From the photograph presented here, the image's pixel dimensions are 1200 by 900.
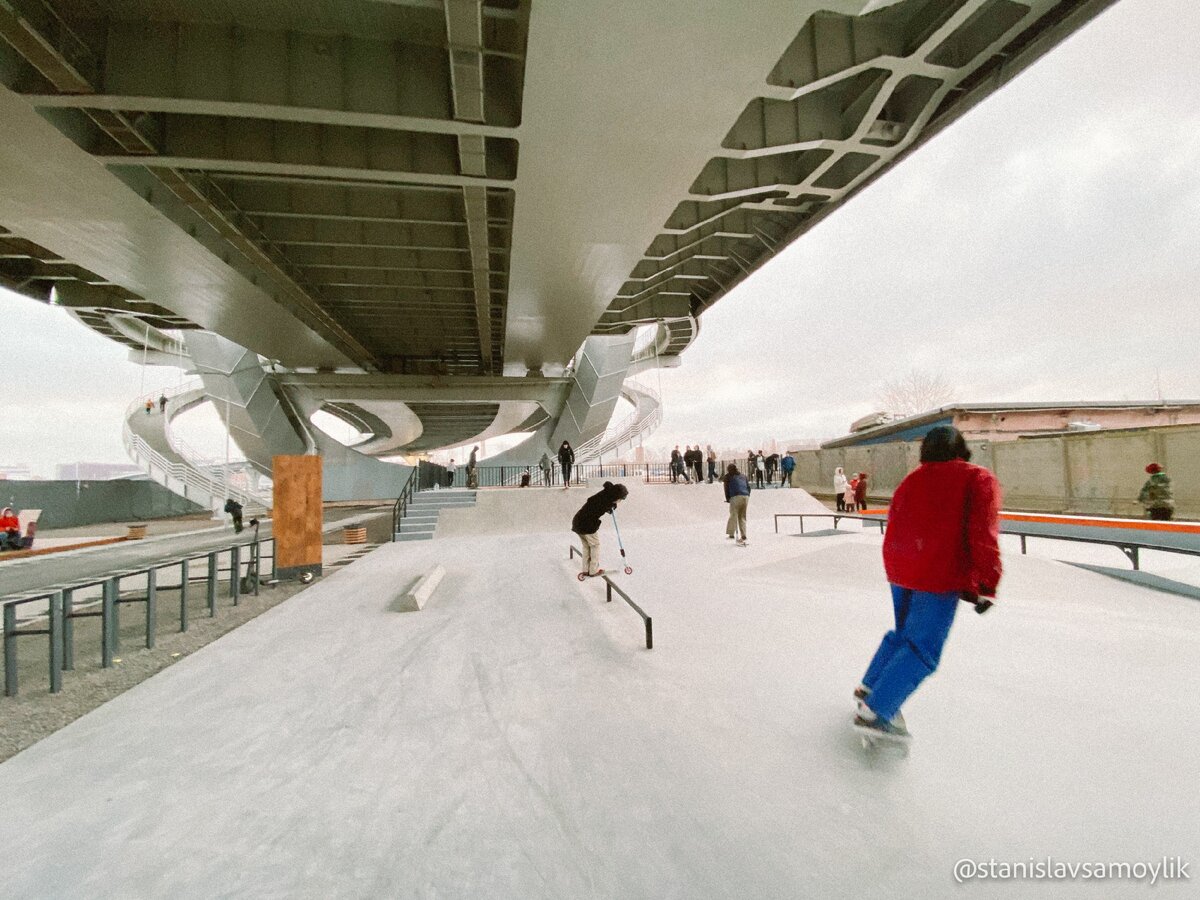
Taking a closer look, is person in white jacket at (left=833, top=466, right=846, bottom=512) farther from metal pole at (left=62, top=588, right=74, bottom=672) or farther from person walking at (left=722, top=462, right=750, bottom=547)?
metal pole at (left=62, top=588, right=74, bottom=672)

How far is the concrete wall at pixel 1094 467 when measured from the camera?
493 inches

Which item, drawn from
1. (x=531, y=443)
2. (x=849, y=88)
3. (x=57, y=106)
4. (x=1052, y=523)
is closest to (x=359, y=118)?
(x=57, y=106)

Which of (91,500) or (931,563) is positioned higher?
(931,563)

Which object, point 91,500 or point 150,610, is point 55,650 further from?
point 91,500

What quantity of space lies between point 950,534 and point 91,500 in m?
35.4

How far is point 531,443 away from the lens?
1610 inches

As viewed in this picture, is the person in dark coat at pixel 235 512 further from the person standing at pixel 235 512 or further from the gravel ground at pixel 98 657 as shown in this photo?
the gravel ground at pixel 98 657

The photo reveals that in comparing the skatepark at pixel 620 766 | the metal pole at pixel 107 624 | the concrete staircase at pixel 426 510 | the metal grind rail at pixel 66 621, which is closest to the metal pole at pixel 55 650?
the metal grind rail at pixel 66 621

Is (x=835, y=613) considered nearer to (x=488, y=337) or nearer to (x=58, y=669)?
(x=58, y=669)

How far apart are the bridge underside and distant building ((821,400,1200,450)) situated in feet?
49.9

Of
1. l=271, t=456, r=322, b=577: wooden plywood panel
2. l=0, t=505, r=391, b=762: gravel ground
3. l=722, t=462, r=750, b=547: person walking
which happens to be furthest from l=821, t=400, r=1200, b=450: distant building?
l=0, t=505, r=391, b=762: gravel ground

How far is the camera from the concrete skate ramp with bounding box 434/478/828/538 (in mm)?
16203

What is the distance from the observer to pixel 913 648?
2623mm

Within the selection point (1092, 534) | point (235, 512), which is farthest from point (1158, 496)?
point (235, 512)
